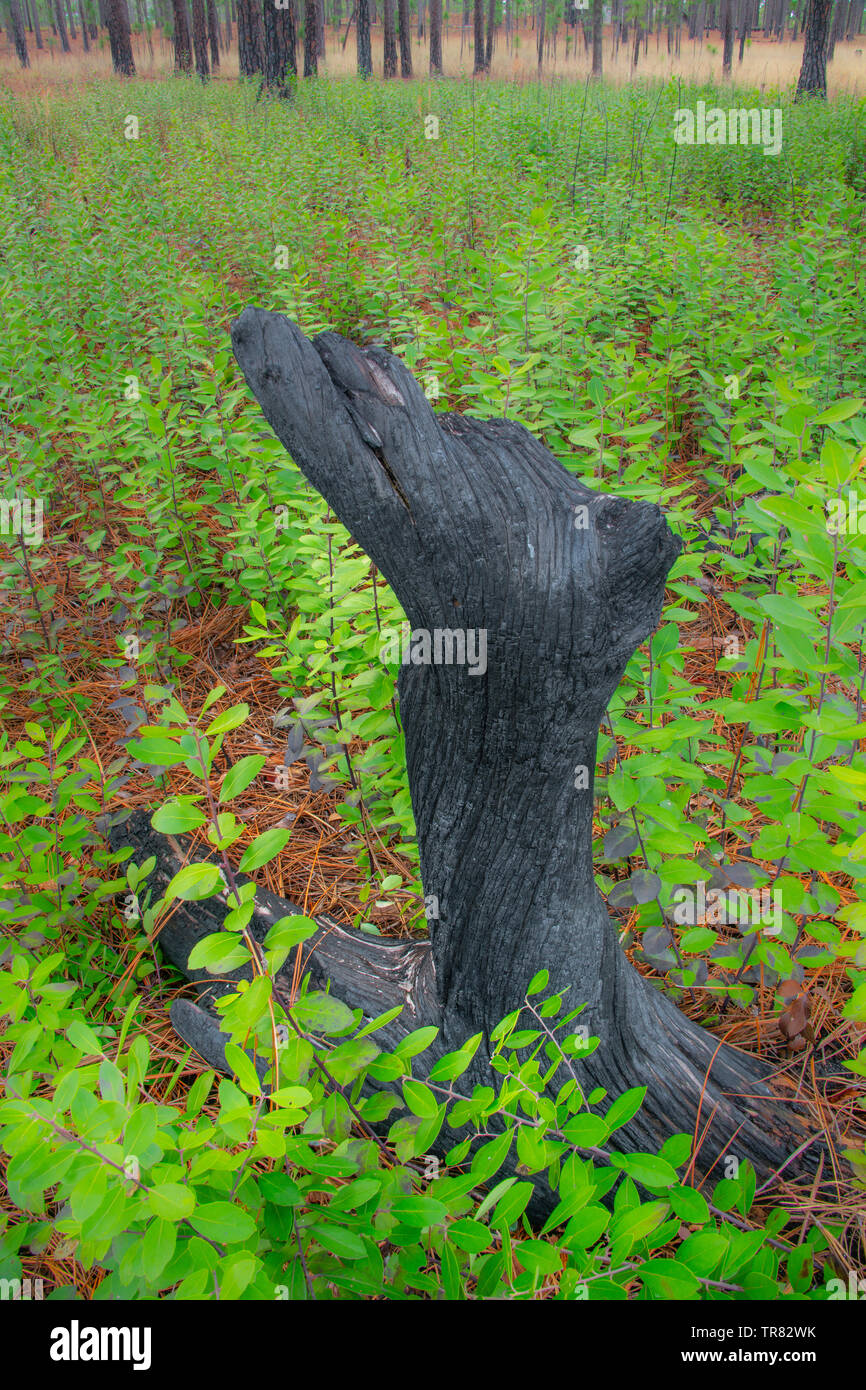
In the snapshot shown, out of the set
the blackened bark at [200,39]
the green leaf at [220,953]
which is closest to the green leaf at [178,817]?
the green leaf at [220,953]

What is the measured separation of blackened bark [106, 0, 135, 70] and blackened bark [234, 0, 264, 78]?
520 cm

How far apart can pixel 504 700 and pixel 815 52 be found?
17492 millimetres

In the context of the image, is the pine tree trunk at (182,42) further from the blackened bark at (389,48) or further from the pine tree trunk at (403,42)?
the pine tree trunk at (403,42)

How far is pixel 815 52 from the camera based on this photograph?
13.4 metres

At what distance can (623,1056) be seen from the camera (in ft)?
5.21

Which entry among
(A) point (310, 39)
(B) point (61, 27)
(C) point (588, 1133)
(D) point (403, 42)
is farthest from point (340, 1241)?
(B) point (61, 27)

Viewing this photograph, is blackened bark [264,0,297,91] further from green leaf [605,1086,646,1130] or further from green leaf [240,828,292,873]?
green leaf [605,1086,646,1130]

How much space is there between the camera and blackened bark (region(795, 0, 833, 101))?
13.0 meters

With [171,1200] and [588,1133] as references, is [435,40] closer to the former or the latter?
[588,1133]

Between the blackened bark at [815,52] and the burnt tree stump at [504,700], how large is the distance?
16.4m

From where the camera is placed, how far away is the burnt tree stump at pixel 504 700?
1281 mm

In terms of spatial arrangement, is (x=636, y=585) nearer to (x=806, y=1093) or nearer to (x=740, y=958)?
(x=740, y=958)
